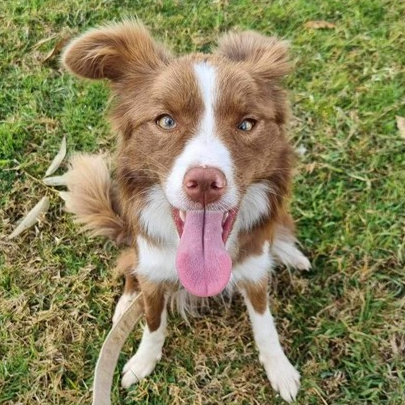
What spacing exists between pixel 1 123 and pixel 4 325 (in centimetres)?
160

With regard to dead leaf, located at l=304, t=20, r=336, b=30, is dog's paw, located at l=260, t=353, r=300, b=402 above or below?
below

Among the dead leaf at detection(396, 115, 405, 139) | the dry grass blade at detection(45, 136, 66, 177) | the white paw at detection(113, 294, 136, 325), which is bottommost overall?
the white paw at detection(113, 294, 136, 325)

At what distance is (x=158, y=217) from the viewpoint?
2969 millimetres

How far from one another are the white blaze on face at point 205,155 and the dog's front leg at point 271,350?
952mm

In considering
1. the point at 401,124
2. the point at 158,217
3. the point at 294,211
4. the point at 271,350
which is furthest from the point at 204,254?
the point at 401,124

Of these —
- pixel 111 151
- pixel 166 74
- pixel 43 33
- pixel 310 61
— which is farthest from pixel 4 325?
pixel 310 61

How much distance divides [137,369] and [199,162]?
5.06 ft

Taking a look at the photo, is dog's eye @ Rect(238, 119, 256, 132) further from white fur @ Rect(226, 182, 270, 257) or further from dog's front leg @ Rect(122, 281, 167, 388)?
dog's front leg @ Rect(122, 281, 167, 388)

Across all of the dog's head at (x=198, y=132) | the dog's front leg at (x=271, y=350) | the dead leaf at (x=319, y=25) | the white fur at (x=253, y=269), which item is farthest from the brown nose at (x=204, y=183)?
the dead leaf at (x=319, y=25)

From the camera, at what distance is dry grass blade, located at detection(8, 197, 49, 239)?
4051mm

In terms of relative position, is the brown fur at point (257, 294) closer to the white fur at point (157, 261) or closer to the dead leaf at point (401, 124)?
the white fur at point (157, 261)

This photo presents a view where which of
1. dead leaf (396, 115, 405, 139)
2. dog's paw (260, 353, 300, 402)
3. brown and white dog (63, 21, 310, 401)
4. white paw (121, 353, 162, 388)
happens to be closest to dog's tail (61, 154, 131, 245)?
brown and white dog (63, 21, 310, 401)

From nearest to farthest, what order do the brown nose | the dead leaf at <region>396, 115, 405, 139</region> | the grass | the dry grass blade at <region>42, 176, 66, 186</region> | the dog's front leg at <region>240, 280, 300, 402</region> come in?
the brown nose < the dog's front leg at <region>240, 280, 300, 402</region> < the grass < the dry grass blade at <region>42, 176, 66, 186</region> < the dead leaf at <region>396, 115, 405, 139</region>

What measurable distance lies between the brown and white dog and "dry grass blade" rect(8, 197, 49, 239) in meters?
0.92
